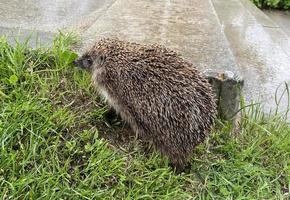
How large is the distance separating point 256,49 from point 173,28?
98cm

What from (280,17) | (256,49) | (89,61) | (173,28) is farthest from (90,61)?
(280,17)

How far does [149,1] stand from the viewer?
488 cm

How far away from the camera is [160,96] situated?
283cm

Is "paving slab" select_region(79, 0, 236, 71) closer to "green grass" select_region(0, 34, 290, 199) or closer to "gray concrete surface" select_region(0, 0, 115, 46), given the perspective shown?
"gray concrete surface" select_region(0, 0, 115, 46)

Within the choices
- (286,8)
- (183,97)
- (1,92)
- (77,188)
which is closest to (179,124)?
(183,97)

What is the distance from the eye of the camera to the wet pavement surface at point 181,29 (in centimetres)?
378

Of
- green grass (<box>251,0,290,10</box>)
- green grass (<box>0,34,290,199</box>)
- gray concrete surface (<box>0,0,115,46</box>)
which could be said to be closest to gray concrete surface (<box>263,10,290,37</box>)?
green grass (<box>251,0,290,10</box>)

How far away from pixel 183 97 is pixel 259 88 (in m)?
1.36

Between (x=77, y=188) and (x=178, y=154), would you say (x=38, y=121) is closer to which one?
(x=77, y=188)

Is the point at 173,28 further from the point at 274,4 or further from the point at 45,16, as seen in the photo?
the point at 274,4

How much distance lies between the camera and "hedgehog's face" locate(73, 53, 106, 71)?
10.1ft

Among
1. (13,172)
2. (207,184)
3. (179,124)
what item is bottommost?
(207,184)

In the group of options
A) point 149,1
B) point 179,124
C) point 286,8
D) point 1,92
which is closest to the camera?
point 179,124

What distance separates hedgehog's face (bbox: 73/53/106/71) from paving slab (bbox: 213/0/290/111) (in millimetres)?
1464
